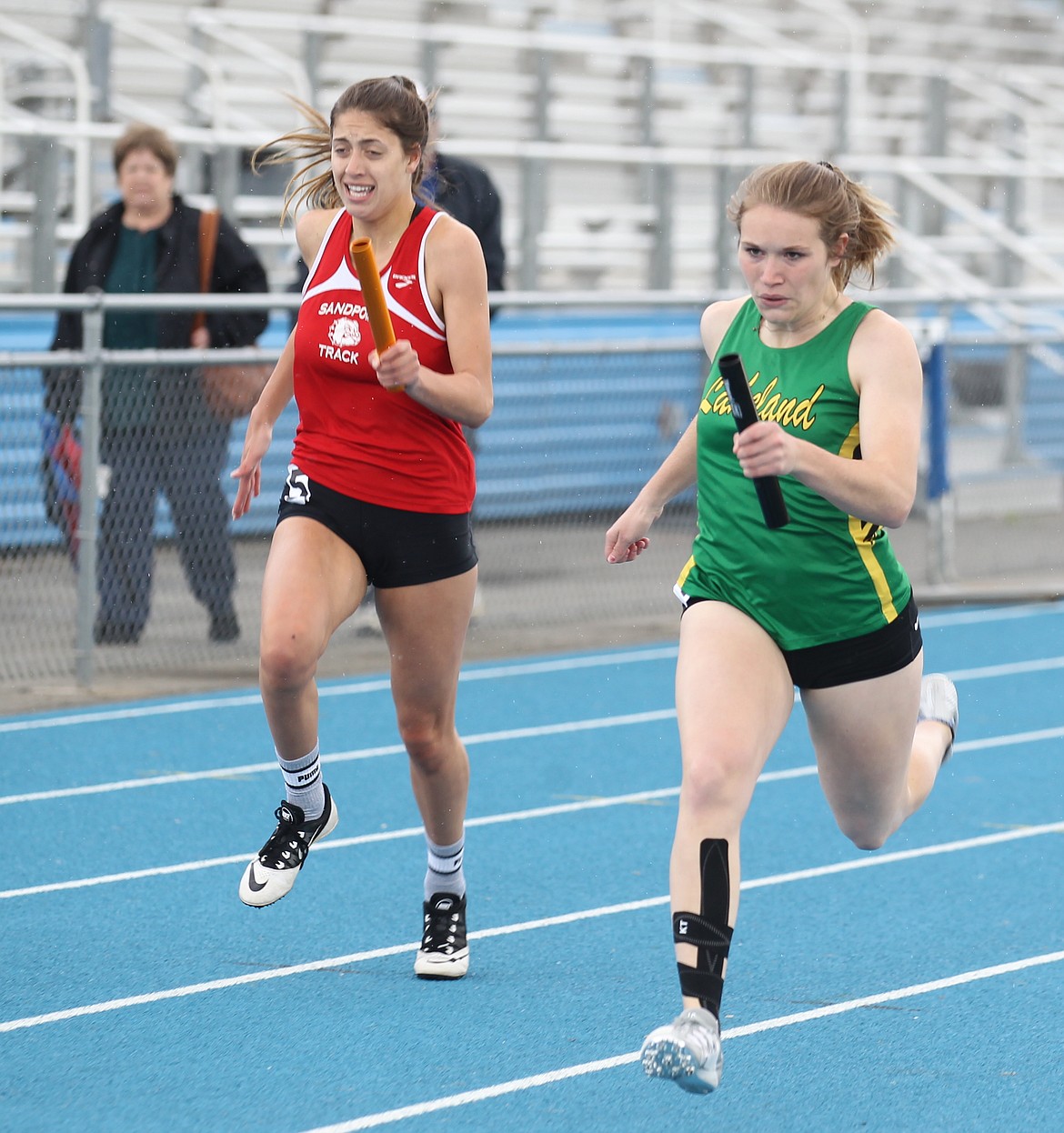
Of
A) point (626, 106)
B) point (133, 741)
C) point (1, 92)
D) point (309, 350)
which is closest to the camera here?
point (309, 350)

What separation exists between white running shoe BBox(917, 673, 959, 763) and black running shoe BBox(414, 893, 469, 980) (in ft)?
4.50

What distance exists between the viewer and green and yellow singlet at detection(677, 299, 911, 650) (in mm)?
3680

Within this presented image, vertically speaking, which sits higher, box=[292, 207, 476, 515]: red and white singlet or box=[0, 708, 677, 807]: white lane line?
box=[292, 207, 476, 515]: red and white singlet

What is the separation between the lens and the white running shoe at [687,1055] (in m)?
3.20

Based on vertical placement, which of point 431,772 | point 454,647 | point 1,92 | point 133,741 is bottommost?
point 133,741

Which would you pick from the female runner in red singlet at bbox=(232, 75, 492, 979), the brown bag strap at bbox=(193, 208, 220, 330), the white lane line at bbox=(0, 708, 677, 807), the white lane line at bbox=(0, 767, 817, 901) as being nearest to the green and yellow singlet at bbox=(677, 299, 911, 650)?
the female runner in red singlet at bbox=(232, 75, 492, 979)

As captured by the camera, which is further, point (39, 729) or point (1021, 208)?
point (1021, 208)

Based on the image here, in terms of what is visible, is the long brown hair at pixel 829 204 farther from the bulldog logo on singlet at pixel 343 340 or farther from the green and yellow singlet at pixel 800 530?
the bulldog logo on singlet at pixel 343 340

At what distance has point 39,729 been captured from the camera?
23.8 ft

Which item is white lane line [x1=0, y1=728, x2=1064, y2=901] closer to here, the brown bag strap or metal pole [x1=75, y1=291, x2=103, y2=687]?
metal pole [x1=75, y1=291, x2=103, y2=687]

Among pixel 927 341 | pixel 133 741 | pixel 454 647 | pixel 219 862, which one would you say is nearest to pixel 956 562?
pixel 927 341

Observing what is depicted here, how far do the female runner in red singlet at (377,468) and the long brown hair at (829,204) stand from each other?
725mm

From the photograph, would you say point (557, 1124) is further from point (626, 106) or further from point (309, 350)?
point (626, 106)

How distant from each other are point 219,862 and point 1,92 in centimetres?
878
